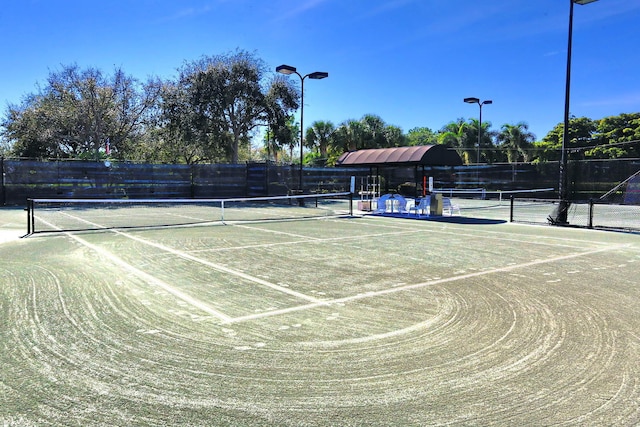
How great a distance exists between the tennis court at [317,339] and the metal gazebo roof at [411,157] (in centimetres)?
1566

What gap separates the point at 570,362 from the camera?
12.3 feet

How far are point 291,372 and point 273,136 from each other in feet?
115

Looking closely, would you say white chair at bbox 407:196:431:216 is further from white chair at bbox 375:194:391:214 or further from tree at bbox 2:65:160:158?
tree at bbox 2:65:160:158

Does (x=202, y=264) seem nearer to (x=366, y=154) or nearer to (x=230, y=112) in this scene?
(x=366, y=154)

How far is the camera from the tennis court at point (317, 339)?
9.89 ft

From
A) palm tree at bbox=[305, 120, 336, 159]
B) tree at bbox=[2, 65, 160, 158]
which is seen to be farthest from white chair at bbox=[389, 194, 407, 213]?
palm tree at bbox=[305, 120, 336, 159]

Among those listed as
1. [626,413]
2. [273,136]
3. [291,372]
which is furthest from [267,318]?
[273,136]

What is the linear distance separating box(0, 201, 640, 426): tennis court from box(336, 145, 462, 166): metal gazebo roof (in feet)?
51.4

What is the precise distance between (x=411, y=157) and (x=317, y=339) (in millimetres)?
21027

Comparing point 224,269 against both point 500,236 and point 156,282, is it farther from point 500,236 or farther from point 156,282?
point 500,236

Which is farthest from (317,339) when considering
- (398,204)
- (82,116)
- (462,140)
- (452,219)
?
(462,140)

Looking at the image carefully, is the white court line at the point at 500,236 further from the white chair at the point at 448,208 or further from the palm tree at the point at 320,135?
the palm tree at the point at 320,135

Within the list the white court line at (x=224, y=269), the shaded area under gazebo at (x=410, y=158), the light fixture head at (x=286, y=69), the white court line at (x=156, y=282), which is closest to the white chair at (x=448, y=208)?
the shaded area under gazebo at (x=410, y=158)

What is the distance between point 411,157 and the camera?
80.0ft
